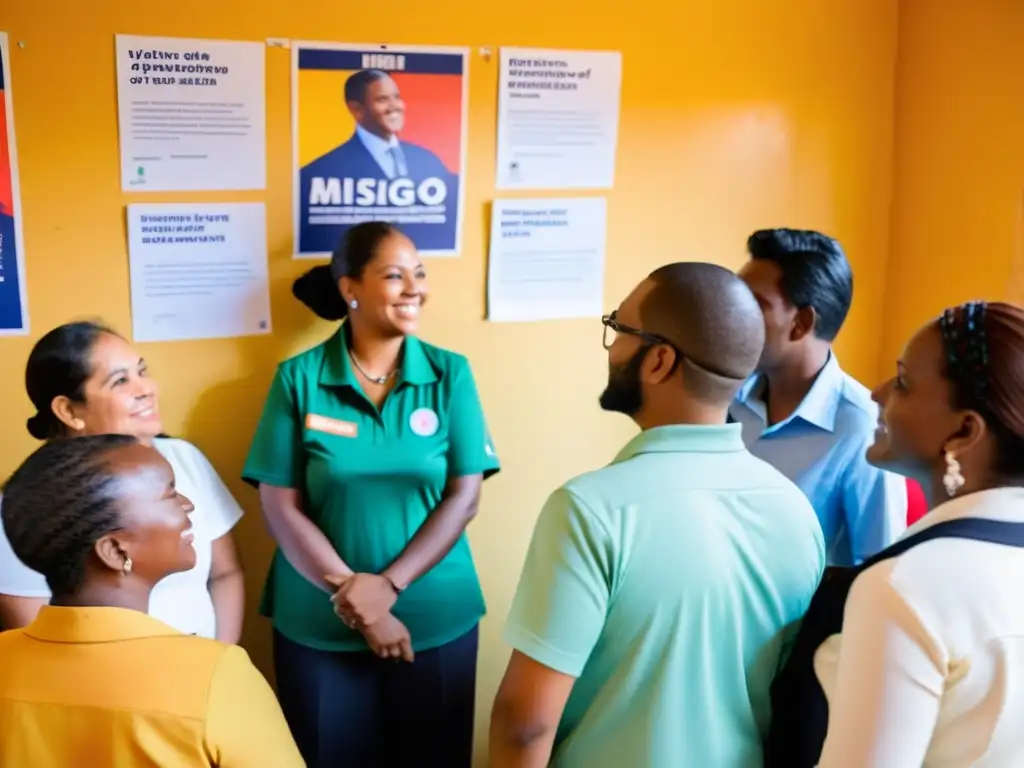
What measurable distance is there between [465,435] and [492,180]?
2.46 feet

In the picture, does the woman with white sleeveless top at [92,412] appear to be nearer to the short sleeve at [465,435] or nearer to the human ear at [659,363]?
the short sleeve at [465,435]

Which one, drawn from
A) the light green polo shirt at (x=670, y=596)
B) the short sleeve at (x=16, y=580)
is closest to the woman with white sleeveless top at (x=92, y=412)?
the short sleeve at (x=16, y=580)

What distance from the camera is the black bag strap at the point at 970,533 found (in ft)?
3.45

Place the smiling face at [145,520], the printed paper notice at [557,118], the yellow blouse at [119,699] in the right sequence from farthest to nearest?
the printed paper notice at [557,118] → the smiling face at [145,520] → the yellow blouse at [119,699]

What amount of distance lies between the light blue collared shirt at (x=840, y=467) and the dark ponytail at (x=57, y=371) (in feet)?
4.50

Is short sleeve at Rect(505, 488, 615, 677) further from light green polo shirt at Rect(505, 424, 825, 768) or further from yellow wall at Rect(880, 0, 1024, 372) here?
yellow wall at Rect(880, 0, 1024, 372)

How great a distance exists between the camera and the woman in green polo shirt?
209 cm

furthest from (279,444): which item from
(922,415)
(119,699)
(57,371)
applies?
(922,415)

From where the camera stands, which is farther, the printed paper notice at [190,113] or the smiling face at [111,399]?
the printed paper notice at [190,113]

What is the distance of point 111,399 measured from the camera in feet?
6.07

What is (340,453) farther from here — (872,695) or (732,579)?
(872,695)

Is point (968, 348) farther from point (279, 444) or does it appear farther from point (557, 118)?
point (557, 118)

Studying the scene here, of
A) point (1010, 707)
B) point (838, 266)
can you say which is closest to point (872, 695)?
point (1010, 707)

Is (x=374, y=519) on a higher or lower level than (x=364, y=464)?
lower
